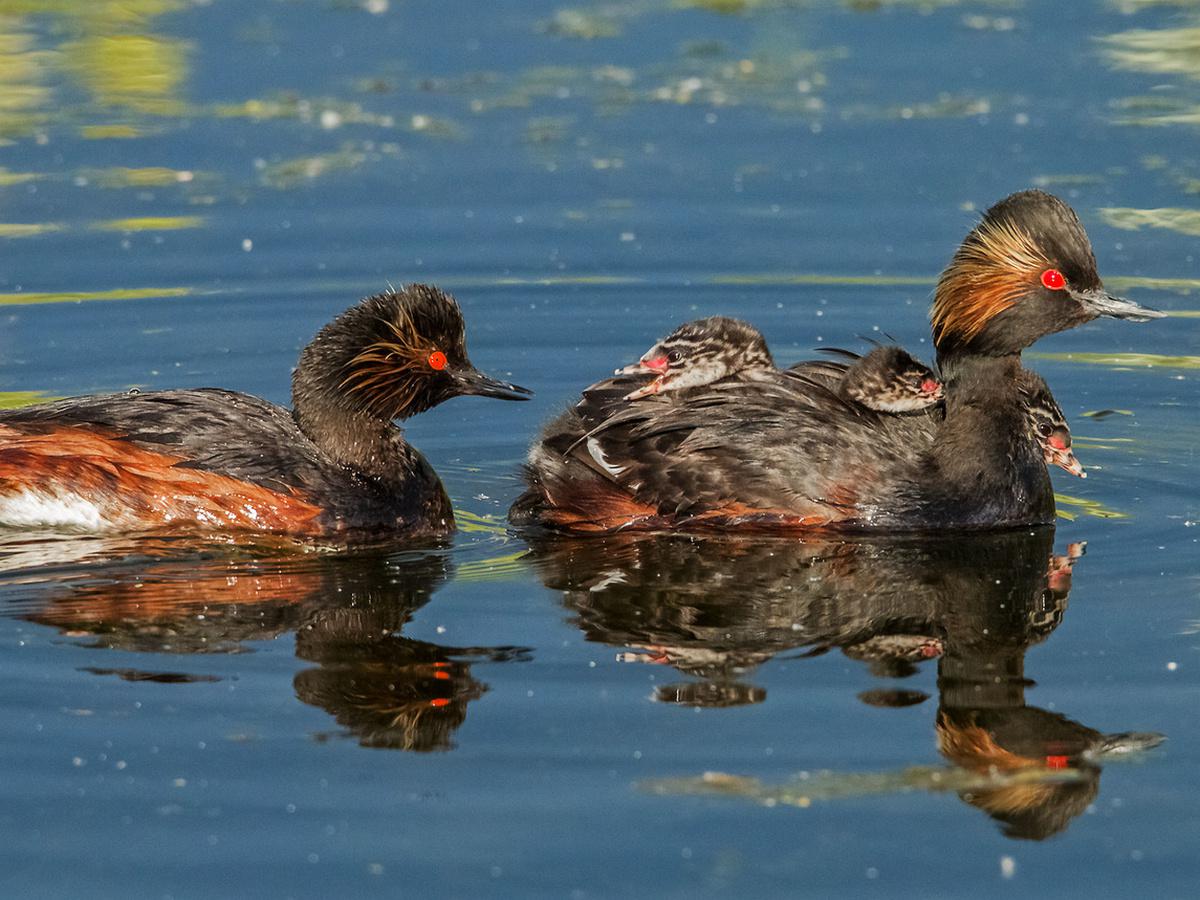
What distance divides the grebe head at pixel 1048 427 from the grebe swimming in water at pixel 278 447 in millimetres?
2351

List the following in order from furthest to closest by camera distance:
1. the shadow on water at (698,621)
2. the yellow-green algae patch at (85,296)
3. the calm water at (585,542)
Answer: the yellow-green algae patch at (85,296), the shadow on water at (698,621), the calm water at (585,542)

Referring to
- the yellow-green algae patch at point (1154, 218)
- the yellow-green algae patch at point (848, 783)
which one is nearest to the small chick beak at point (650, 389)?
the yellow-green algae patch at point (848, 783)

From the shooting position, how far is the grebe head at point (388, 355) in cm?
909

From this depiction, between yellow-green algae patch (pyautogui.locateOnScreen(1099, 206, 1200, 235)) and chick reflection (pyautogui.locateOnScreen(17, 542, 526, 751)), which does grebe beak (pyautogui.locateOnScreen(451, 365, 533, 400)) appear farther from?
yellow-green algae patch (pyautogui.locateOnScreen(1099, 206, 1200, 235))

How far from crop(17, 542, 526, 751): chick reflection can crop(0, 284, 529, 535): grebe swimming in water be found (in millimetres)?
318

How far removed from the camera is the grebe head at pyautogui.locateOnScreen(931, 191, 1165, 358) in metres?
9.05

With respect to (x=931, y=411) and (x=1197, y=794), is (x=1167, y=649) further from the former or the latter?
(x=931, y=411)

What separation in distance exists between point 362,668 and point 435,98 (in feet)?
29.7

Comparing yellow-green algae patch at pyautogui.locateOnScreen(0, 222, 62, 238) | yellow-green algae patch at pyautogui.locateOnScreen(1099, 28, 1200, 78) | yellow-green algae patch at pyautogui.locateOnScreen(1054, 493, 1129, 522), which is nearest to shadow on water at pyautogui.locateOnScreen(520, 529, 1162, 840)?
yellow-green algae patch at pyautogui.locateOnScreen(1054, 493, 1129, 522)

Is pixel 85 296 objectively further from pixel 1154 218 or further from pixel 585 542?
pixel 1154 218

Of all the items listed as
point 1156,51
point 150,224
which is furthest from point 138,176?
point 1156,51

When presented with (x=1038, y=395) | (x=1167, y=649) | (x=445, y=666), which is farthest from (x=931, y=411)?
(x=445, y=666)

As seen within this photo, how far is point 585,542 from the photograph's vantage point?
909cm

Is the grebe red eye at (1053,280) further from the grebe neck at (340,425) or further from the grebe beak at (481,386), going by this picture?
the grebe neck at (340,425)
